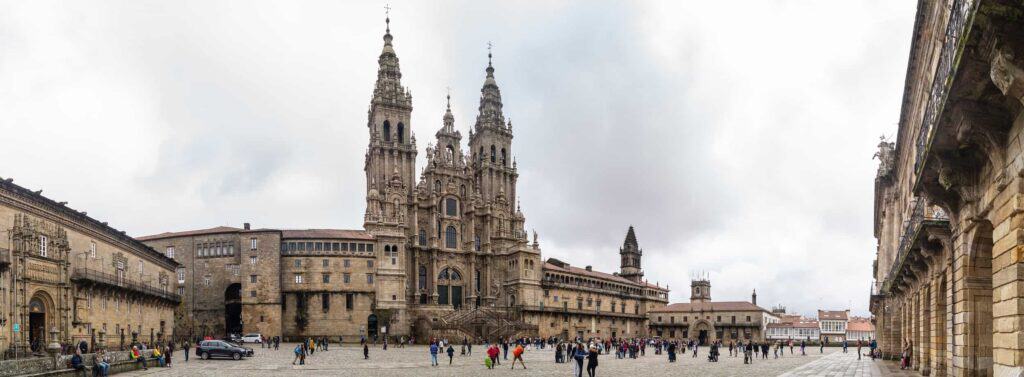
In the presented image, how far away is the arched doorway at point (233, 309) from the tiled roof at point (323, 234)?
6987 millimetres

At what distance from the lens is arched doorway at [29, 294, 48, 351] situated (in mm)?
37812

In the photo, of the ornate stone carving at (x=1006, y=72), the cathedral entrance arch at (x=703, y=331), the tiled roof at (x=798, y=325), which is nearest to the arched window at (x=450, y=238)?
the cathedral entrance arch at (x=703, y=331)

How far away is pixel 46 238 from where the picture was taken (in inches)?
1544

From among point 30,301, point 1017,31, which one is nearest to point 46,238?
point 30,301

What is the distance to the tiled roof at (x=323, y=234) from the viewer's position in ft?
251

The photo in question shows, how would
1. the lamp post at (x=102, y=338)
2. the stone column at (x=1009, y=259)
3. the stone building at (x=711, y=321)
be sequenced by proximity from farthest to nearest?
the stone building at (x=711, y=321) < the lamp post at (x=102, y=338) < the stone column at (x=1009, y=259)

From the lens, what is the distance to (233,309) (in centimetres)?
7619

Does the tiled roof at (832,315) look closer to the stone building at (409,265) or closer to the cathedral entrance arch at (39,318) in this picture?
the stone building at (409,265)

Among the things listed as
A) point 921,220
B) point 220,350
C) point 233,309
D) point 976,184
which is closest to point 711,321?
point 233,309

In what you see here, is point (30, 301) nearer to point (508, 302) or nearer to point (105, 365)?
point (105, 365)

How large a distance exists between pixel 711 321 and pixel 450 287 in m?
44.8

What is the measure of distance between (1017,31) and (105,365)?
30.2 meters

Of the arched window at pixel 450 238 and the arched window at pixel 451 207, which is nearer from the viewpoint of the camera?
the arched window at pixel 450 238

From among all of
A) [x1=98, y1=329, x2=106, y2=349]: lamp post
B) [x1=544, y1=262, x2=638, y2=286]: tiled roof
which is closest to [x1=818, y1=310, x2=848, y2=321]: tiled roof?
[x1=544, y1=262, x2=638, y2=286]: tiled roof
